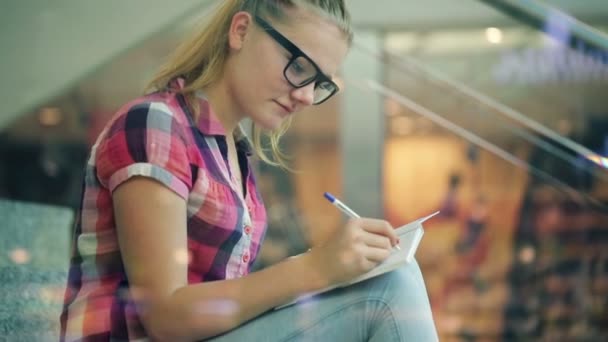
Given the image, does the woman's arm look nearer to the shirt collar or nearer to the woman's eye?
the shirt collar

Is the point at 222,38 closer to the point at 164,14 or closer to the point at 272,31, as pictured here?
the point at 272,31

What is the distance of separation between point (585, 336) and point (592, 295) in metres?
0.19

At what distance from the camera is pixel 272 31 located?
1369mm

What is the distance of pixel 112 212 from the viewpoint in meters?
1.25

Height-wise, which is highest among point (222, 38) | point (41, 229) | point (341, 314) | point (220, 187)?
point (222, 38)

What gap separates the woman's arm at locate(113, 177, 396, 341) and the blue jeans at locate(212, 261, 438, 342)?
0.9 inches

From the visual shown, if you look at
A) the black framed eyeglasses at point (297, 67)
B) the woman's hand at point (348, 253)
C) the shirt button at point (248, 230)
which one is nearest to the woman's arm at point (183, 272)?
the woman's hand at point (348, 253)

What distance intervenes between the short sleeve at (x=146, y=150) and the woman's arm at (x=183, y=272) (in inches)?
0.6

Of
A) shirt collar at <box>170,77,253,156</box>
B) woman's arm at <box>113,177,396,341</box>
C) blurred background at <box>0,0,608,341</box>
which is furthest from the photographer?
blurred background at <box>0,0,608,341</box>

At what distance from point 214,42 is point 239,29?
0.05 metres

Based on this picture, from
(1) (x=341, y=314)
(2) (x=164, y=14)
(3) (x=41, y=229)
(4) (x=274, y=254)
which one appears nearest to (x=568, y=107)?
(4) (x=274, y=254)

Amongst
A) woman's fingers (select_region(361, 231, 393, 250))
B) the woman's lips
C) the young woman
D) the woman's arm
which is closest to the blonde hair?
the young woman

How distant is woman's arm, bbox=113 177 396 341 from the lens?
1.17 meters

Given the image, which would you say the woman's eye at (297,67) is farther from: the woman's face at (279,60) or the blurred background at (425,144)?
the blurred background at (425,144)
